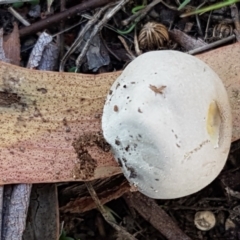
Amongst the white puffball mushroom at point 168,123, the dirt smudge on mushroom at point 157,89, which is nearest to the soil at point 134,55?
the white puffball mushroom at point 168,123

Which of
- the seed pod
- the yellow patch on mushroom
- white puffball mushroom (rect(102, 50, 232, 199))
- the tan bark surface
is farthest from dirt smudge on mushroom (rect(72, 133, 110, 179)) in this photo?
the seed pod

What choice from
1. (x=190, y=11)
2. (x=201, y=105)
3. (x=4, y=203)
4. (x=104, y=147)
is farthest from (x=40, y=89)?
(x=190, y=11)

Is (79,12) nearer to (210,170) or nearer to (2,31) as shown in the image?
(2,31)

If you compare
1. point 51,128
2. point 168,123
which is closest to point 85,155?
point 51,128

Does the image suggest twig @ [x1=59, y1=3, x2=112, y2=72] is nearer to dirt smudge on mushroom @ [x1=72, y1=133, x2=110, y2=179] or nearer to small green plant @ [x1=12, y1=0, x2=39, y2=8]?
small green plant @ [x1=12, y1=0, x2=39, y2=8]

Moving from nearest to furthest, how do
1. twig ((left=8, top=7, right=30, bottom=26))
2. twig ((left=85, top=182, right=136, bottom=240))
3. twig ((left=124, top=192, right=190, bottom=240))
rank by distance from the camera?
twig ((left=85, top=182, right=136, bottom=240)), twig ((left=124, top=192, right=190, bottom=240)), twig ((left=8, top=7, right=30, bottom=26))

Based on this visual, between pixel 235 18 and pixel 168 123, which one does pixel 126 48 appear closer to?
pixel 235 18
